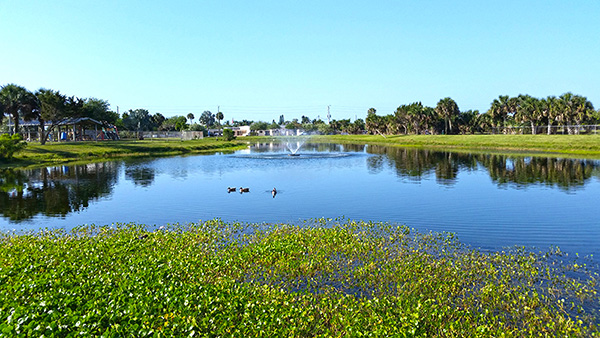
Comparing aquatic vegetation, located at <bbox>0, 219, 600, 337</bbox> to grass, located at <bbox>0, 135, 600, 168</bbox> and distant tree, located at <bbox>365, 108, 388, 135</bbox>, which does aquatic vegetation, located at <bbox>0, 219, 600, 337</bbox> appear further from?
distant tree, located at <bbox>365, 108, 388, 135</bbox>

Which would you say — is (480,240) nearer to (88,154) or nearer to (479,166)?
(479,166)

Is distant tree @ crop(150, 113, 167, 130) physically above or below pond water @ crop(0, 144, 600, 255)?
above

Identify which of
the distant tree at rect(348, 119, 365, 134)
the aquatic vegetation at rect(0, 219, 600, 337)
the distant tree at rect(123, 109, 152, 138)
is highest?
the distant tree at rect(123, 109, 152, 138)

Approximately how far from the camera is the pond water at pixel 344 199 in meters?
22.9

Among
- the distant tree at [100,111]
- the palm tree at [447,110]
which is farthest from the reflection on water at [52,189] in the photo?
the palm tree at [447,110]

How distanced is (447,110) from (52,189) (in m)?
120

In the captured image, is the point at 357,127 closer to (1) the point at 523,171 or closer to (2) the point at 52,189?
(1) the point at 523,171

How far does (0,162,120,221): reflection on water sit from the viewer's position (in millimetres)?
28234

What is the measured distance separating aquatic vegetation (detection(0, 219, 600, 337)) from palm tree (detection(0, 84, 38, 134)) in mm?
61168

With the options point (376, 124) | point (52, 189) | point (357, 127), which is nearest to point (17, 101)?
point (52, 189)

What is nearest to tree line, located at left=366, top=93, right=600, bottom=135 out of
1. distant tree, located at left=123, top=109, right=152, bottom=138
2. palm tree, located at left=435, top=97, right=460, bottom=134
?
palm tree, located at left=435, top=97, right=460, bottom=134

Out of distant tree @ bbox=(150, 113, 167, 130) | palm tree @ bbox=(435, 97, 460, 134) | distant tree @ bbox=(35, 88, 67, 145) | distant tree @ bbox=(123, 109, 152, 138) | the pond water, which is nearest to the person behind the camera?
the pond water

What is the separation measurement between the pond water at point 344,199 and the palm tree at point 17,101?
25.7 meters

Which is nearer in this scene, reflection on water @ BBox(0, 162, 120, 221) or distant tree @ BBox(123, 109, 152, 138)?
reflection on water @ BBox(0, 162, 120, 221)
